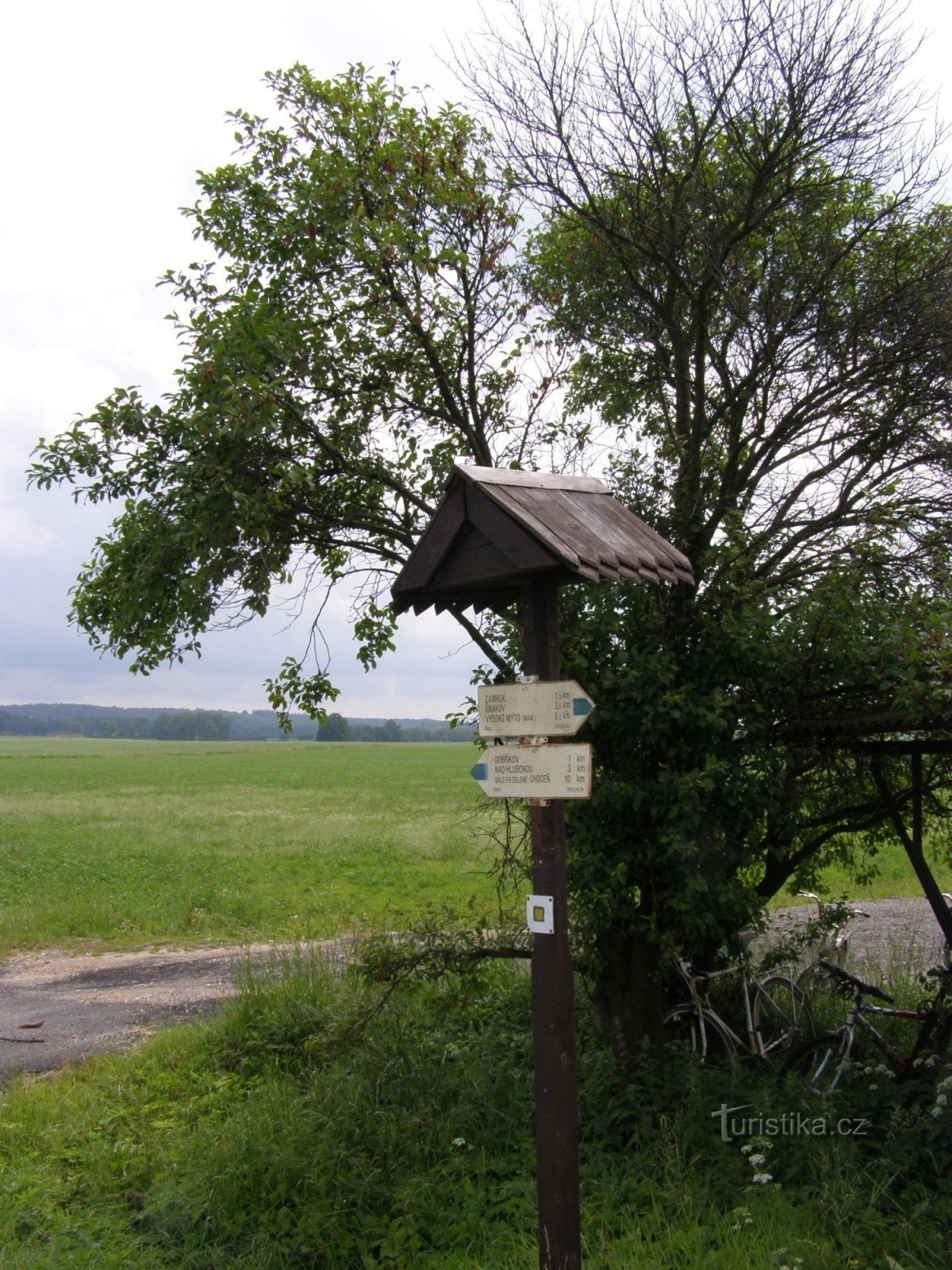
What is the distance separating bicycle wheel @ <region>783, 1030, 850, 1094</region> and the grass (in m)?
0.35

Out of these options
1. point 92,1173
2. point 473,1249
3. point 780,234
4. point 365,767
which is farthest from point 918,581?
point 365,767

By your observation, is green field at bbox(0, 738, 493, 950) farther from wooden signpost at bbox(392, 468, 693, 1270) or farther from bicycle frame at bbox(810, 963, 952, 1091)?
wooden signpost at bbox(392, 468, 693, 1270)

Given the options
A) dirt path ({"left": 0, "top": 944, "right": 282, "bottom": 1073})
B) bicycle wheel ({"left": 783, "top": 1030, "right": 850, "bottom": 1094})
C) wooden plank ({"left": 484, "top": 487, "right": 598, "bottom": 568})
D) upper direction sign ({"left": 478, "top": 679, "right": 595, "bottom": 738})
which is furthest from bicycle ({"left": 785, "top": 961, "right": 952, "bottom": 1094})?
dirt path ({"left": 0, "top": 944, "right": 282, "bottom": 1073})

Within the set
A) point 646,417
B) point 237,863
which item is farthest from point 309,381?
point 237,863

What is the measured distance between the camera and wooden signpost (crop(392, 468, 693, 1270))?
13.1ft

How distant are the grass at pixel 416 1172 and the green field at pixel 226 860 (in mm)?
1844

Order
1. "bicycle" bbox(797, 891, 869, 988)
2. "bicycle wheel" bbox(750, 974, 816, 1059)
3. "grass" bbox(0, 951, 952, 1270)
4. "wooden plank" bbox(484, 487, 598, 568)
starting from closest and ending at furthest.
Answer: "wooden plank" bbox(484, 487, 598, 568) → "grass" bbox(0, 951, 952, 1270) → "bicycle wheel" bbox(750, 974, 816, 1059) → "bicycle" bbox(797, 891, 869, 988)

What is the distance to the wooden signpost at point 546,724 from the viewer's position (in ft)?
13.1

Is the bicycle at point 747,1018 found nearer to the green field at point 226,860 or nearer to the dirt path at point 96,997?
the green field at point 226,860

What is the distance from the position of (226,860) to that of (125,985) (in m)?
12.0

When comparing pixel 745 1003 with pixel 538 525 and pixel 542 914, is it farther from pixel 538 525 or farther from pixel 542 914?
pixel 538 525

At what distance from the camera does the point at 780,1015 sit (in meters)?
7.21

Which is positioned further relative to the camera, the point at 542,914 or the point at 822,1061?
the point at 822,1061

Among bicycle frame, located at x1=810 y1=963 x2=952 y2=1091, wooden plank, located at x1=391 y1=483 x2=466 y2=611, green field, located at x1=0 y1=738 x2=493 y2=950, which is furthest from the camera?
green field, located at x1=0 y1=738 x2=493 y2=950
